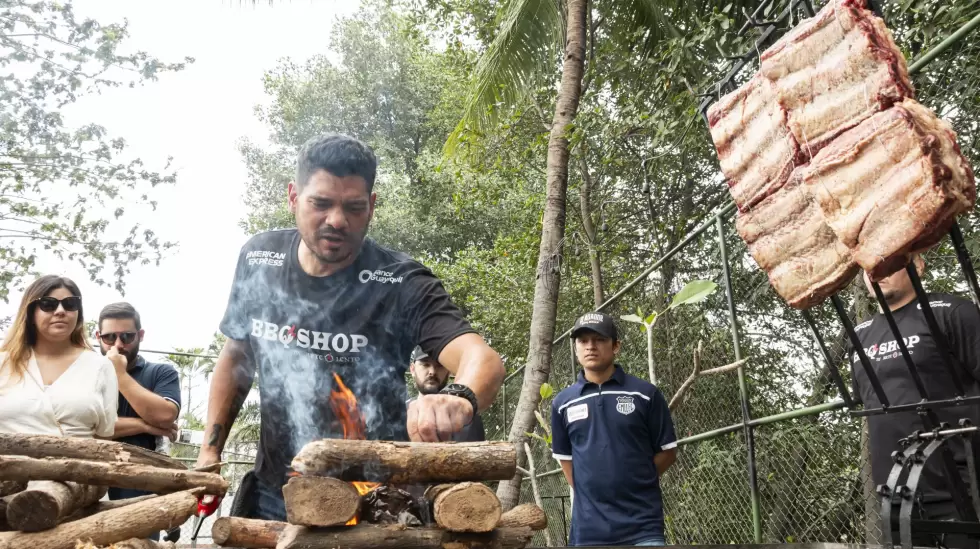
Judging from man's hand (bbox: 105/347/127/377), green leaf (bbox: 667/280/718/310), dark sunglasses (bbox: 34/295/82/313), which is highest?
green leaf (bbox: 667/280/718/310)

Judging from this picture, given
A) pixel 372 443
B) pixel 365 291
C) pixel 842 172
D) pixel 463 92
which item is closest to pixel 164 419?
pixel 365 291

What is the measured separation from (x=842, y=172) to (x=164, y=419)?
387 cm

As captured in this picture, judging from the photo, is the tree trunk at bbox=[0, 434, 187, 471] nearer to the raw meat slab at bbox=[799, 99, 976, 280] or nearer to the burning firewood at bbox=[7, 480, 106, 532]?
the burning firewood at bbox=[7, 480, 106, 532]

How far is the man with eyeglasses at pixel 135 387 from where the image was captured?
4.12 m

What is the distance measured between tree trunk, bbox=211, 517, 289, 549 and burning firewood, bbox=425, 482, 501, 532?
0.65 metres

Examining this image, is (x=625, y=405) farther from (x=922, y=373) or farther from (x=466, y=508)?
(x=466, y=508)

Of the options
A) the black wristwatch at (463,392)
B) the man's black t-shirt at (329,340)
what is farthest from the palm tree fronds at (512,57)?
the black wristwatch at (463,392)

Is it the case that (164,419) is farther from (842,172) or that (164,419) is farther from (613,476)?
(842,172)

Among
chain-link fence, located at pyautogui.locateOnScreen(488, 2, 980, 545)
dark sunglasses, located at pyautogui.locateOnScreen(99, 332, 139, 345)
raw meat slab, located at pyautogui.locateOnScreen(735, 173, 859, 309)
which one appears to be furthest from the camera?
dark sunglasses, located at pyautogui.locateOnScreen(99, 332, 139, 345)

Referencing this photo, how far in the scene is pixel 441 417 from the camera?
262 cm

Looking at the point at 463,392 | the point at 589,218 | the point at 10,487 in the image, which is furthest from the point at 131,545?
the point at 589,218

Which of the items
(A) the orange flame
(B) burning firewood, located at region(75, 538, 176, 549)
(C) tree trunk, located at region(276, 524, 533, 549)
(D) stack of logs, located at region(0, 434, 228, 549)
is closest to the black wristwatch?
(C) tree trunk, located at region(276, 524, 533, 549)

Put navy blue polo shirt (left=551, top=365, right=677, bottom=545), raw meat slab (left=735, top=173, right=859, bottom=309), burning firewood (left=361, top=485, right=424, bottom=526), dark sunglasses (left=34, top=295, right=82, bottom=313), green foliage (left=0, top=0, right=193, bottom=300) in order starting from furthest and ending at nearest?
1. green foliage (left=0, top=0, right=193, bottom=300)
2. navy blue polo shirt (left=551, top=365, right=677, bottom=545)
3. dark sunglasses (left=34, top=295, right=82, bottom=313)
4. raw meat slab (left=735, top=173, right=859, bottom=309)
5. burning firewood (left=361, top=485, right=424, bottom=526)

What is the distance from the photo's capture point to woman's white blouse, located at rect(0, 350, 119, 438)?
134 inches
